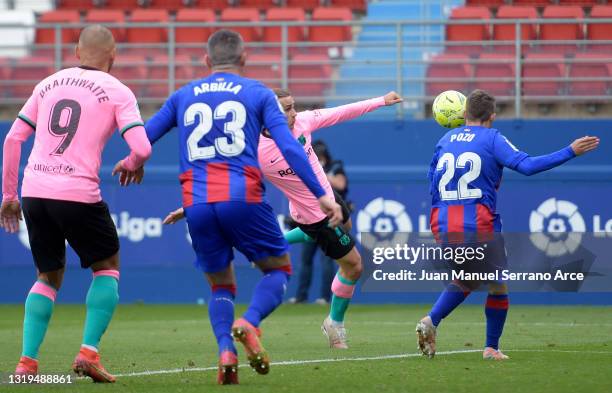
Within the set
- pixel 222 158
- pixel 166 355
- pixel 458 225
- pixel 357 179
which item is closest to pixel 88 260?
pixel 222 158

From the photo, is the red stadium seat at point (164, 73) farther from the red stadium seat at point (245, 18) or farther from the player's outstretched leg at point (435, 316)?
the player's outstretched leg at point (435, 316)

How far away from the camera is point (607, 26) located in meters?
17.4

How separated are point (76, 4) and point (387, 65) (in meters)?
6.91

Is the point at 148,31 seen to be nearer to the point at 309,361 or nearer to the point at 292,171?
the point at 292,171

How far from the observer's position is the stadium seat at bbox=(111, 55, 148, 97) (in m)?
18.2

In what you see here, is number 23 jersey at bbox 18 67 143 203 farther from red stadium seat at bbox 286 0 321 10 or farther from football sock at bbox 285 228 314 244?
red stadium seat at bbox 286 0 321 10

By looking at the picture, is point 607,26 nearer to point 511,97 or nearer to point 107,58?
point 511,97

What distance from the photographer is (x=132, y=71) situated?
18656 millimetres

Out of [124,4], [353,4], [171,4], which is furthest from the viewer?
[124,4]

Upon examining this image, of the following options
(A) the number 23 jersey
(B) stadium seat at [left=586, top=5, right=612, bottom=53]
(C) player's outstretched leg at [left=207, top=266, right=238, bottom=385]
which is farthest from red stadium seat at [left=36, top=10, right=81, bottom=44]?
(C) player's outstretched leg at [left=207, top=266, right=238, bottom=385]

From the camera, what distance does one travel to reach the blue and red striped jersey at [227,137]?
21.6 ft

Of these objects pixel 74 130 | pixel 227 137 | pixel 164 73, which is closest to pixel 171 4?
pixel 164 73

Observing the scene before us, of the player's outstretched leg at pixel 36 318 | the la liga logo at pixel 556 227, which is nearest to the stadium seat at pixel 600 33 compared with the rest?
the la liga logo at pixel 556 227

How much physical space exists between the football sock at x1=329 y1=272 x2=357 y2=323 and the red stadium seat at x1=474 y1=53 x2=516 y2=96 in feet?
25.8
